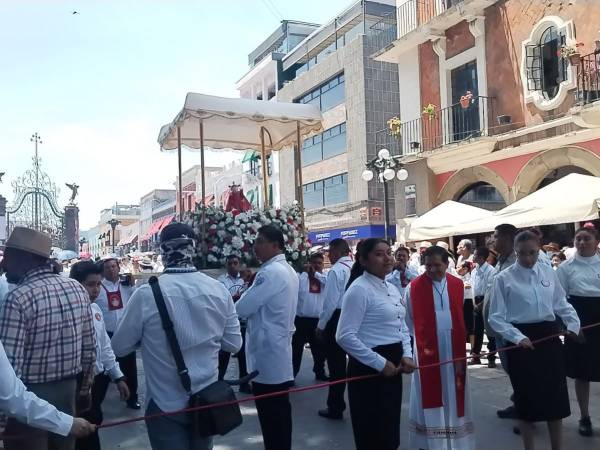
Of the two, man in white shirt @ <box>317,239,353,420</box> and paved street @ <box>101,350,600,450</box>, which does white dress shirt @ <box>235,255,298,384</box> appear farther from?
man in white shirt @ <box>317,239,353,420</box>

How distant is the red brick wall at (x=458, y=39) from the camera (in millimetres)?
16266

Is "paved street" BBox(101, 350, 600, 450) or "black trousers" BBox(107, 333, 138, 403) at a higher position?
"black trousers" BBox(107, 333, 138, 403)

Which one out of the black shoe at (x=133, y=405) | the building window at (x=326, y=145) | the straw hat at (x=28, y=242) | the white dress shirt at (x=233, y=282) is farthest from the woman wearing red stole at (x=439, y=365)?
the building window at (x=326, y=145)

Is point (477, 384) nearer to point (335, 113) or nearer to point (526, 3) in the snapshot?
point (526, 3)

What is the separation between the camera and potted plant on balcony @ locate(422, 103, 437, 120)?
1688 cm

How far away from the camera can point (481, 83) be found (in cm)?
1592

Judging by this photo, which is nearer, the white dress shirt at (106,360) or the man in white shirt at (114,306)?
→ the white dress shirt at (106,360)

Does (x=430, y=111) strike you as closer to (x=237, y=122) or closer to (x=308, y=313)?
(x=237, y=122)

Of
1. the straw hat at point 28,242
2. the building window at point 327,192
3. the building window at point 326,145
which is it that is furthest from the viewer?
the building window at point 326,145

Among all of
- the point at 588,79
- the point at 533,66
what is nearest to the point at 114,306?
the point at 588,79

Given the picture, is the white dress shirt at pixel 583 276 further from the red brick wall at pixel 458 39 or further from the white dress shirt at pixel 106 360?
the red brick wall at pixel 458 39

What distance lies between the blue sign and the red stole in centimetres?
1910

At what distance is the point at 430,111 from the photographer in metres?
16.9

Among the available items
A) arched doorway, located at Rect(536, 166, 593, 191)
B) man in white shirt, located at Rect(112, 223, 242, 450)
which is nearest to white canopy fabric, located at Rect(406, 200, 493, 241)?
arched doorway, located at Rect(536, 166, 593, 191)
